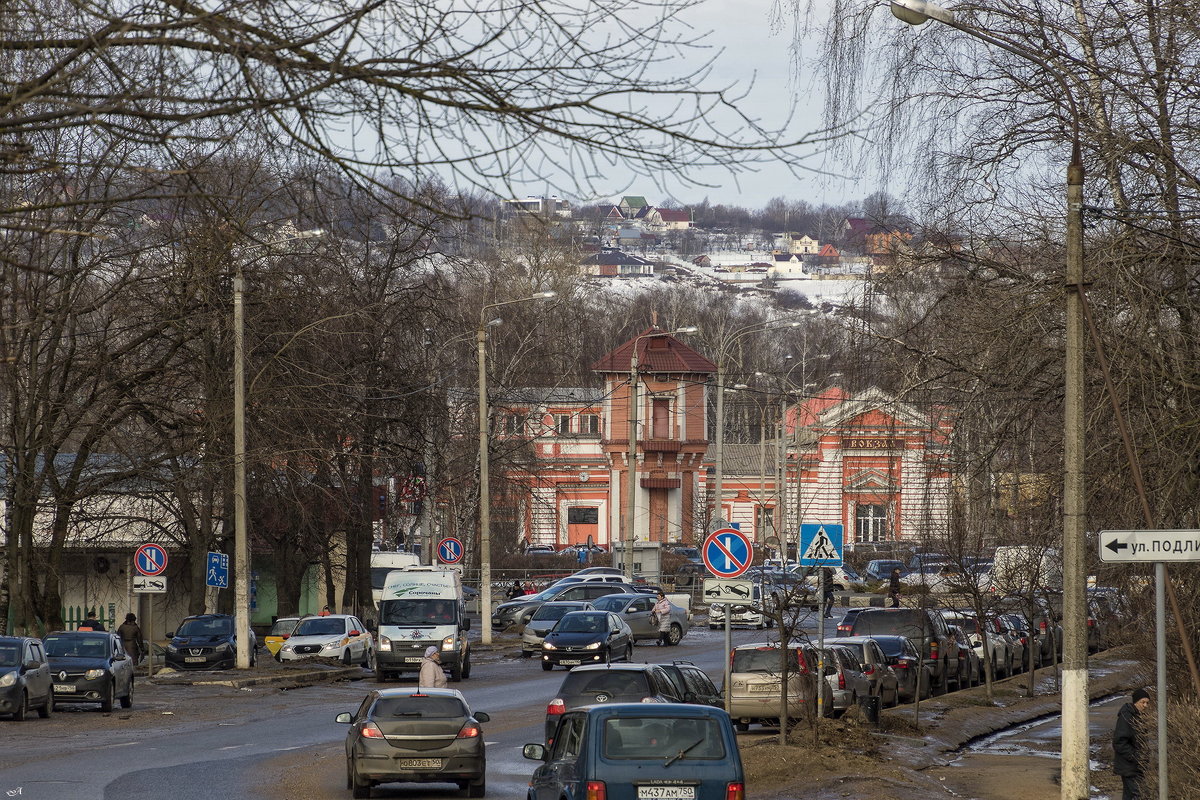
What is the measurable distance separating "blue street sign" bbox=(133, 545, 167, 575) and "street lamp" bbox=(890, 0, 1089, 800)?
2270cm

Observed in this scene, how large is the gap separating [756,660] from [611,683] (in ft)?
20.8

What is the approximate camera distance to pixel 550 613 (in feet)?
151

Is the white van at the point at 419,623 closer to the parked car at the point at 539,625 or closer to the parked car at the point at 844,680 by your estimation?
the parked car at the point at 539,625

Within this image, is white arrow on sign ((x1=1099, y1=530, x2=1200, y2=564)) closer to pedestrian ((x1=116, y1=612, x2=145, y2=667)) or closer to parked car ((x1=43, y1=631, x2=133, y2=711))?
parked car ((x1=43, y1=631, x2=133, y2=711))

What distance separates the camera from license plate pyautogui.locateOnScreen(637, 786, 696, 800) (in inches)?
498

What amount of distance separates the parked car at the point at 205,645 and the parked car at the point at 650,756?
82.9 feet

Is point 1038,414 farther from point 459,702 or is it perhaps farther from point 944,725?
point 944,725

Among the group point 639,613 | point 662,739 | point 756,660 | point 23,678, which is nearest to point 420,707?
point 662,739

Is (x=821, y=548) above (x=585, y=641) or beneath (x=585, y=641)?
above

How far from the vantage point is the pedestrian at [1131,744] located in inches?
624

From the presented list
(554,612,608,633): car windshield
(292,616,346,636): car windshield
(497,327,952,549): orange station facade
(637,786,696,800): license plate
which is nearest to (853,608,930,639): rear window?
(554,612,608,633): car windshield

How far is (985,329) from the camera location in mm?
16594

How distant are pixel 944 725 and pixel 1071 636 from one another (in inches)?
479

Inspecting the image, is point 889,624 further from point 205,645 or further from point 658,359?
point 658,359
